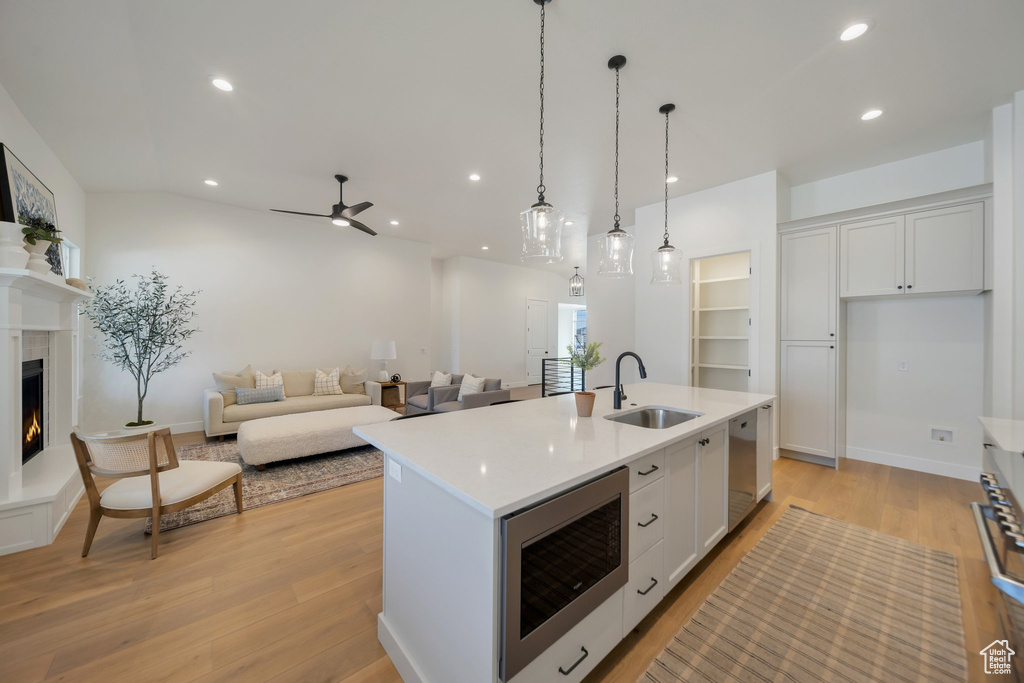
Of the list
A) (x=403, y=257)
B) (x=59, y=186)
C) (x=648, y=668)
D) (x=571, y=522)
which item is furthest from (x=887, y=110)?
(x=59, y=186)

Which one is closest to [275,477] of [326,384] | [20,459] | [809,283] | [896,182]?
[20,459]

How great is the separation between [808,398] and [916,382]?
2.96ft

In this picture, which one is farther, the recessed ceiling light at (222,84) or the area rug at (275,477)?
the area rug at (275,477)

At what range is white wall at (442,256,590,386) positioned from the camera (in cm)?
805

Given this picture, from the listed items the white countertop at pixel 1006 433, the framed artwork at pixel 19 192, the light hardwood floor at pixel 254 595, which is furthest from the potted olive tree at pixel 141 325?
the white countertop at pixel 1006 433

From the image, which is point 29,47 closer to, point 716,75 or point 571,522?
point 571,522

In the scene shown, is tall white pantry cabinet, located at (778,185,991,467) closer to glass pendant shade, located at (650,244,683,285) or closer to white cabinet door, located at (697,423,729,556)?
glass pendant shade, located at (650,244,683,285)

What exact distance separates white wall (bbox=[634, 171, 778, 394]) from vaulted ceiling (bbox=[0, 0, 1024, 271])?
1.36ft

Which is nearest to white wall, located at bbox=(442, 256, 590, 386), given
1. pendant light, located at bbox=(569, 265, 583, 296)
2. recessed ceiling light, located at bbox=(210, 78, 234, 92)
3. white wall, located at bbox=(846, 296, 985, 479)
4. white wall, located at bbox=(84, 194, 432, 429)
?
white wall, located at bbox=(84, 194, 432, 429)

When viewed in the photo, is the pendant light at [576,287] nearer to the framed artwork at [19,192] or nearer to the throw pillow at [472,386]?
the throw pillow at [472,386]

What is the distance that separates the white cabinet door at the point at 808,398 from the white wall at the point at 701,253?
0.21m

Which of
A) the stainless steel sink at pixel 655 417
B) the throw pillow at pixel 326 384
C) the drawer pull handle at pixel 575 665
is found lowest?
the drawer pull handle at pixel 575 665

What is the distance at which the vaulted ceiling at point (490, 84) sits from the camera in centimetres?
196

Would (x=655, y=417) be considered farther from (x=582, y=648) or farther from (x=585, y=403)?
(x=582, y=648)
